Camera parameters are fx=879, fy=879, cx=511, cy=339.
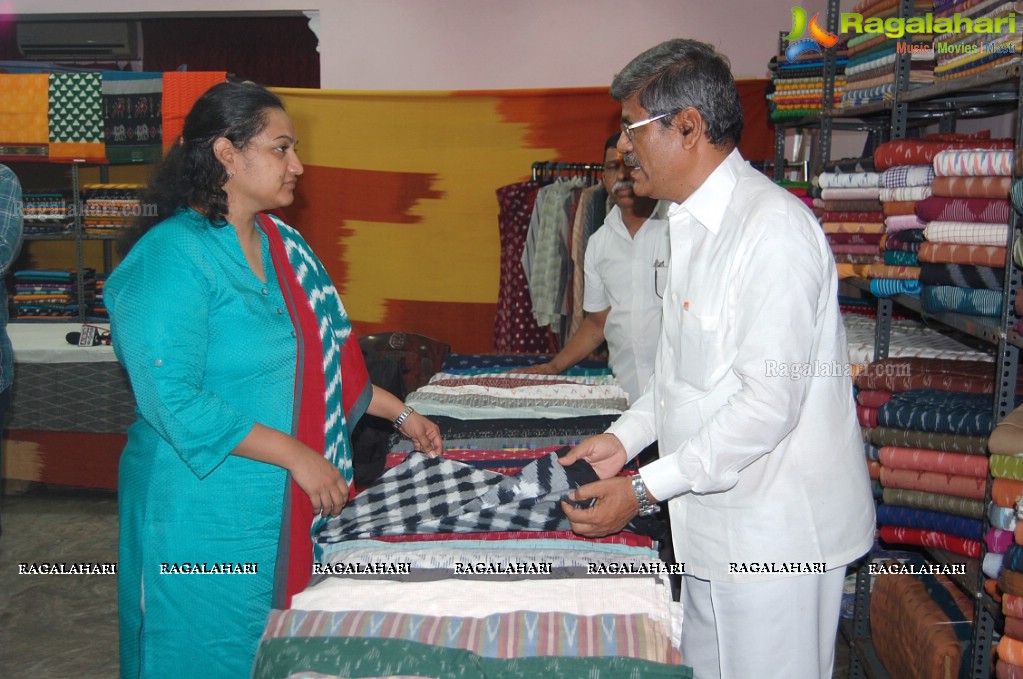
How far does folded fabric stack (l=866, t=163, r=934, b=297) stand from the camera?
2.45 meters

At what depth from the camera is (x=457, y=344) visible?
19.0 ft

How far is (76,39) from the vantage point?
681 centimetres

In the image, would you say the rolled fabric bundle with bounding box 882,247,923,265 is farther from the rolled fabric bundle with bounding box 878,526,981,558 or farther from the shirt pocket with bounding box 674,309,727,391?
the shirt pocket with bounding box 674,309,727,391

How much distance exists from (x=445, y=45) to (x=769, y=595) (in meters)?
5.36

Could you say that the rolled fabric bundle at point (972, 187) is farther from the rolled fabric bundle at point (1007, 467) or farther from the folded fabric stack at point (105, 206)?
the folded fabric stack at point (105, 206)

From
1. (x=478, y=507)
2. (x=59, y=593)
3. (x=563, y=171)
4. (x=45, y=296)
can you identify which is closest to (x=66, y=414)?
(x=59, y=593)

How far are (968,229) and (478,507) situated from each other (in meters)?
1.37

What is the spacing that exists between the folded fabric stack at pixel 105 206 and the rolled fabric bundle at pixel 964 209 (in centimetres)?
462

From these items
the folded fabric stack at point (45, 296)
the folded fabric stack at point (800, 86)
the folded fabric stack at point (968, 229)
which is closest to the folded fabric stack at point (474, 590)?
the folded fabric stack at point (968, 229)

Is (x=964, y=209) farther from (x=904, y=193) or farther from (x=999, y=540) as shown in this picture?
(x=999, y=540)

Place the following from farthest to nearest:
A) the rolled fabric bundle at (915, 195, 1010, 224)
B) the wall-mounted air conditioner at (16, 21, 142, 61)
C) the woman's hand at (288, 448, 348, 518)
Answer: the wall-mounted air conditioner at (16, 21, 142, 61), the rolled fabric bundle at (915, 195, 1010, 224), the woman's hand at (288, 448, 348, 518)

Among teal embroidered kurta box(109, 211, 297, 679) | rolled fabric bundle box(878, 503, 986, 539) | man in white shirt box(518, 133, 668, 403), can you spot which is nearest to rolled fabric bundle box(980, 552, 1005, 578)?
rolled fabric bundle box(878, 503, 986, 539)

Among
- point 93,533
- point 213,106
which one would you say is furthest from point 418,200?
point 213,106

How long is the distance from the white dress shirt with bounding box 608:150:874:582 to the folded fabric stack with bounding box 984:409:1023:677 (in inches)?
16.0
